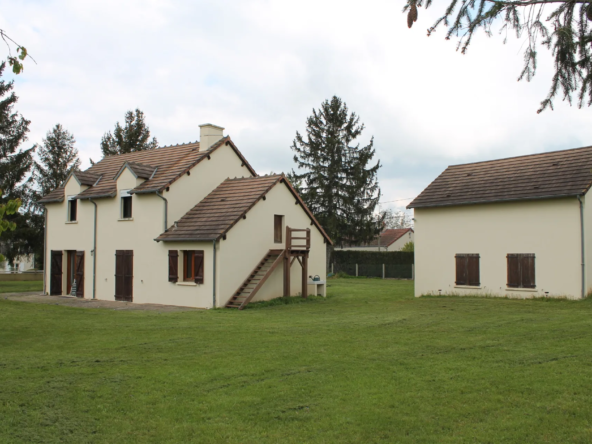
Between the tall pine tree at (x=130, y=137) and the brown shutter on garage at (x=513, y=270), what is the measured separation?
3593cm

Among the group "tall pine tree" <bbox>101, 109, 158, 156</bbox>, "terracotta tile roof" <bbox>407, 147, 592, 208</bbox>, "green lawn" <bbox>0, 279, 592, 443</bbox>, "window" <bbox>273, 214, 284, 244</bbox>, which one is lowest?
"green lawn" <bbox>0, 279, 592, 443</bbox>

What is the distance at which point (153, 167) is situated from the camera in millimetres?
25047

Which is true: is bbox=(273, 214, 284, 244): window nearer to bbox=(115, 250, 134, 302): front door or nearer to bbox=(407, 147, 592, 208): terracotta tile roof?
bbox=(407, 147, 592, 208): terracotta tile roof

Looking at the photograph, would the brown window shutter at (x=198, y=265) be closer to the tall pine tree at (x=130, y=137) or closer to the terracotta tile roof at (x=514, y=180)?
the terracotta tile roof at (x=514, y=180)

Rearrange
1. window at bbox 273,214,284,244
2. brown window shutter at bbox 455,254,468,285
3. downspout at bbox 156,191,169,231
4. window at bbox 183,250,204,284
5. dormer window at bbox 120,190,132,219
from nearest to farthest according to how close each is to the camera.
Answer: window at bbox 183,250,204,284
downspout at bbox 156,191,169,231
brown window shutter at bbox 455,254,468,285
window at bbox 273,214,284,244
dormer window at bbox 120,190,132,219

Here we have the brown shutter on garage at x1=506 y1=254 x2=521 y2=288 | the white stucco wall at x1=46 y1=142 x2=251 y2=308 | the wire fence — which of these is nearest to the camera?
the brown shutter on garage at x1=506 y1=254 x2=521 y2=288

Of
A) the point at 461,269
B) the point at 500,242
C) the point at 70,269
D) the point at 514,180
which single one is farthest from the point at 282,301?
the point at 70,269

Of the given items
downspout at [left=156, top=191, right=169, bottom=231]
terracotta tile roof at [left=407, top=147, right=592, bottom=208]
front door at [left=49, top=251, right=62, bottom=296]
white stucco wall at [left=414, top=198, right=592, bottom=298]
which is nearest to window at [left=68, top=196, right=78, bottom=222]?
front door at [left=49, top=251, right=62, bottom=296]

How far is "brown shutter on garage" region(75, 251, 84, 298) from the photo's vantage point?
2620 cm

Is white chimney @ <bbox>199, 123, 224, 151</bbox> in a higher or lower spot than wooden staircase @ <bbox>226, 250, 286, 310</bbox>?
higher

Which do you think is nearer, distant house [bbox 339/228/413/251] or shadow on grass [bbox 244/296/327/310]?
shadow on grass [bbox 244/296/327/310]

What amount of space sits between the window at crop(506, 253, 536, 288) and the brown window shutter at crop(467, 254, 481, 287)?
1354 mm

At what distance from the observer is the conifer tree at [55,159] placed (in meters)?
45.6

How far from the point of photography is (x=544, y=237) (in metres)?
21.2
